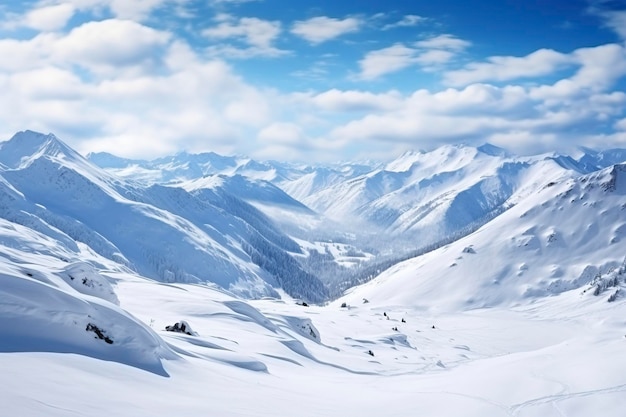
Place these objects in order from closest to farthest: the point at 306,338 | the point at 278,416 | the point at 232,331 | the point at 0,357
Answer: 1. the point at 0,357
2. the point at 278,416
3. the point at 232,331
4. the point at 306,338

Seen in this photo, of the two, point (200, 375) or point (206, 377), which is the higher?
point (200, 375)

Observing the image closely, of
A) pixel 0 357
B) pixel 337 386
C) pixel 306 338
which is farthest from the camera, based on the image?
pixel 306 338

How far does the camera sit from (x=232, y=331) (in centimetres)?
4259

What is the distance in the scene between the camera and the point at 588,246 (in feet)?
648

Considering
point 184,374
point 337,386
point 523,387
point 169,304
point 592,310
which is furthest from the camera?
point 592,310

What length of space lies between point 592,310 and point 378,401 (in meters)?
154

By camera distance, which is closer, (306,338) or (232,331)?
(232,331)

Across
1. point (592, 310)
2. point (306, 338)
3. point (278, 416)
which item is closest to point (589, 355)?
point (278, 416)

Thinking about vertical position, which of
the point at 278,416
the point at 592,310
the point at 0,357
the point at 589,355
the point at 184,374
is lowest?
the point at 592,310

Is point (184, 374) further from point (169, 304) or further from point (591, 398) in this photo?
point (169, 304)

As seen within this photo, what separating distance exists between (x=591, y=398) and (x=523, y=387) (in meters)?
3.30

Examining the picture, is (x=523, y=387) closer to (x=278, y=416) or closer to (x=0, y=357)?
(x=278, y=416)

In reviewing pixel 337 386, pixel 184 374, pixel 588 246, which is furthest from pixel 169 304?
pixel 588 246

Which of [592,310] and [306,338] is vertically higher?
[306,338]
